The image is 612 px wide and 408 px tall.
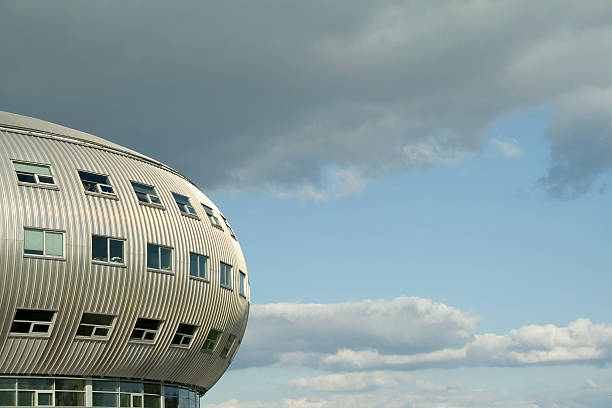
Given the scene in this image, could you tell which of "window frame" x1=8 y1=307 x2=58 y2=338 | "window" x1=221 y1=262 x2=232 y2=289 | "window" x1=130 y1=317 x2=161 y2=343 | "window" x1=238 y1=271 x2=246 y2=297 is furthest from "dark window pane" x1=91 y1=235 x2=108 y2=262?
"window" x1=238 y1=271 x2=246 y2=297

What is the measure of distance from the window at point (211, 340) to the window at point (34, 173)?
40.4 ft

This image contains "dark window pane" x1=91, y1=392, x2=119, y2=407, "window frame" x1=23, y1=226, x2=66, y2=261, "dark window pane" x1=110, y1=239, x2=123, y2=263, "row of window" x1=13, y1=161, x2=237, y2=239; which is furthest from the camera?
"dark window pane" x1=91, y1=392, x2=119, y2=407

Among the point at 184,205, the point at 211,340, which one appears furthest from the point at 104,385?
the point at 184,205

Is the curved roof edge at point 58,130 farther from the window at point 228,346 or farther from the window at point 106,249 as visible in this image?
the window at point 228,346

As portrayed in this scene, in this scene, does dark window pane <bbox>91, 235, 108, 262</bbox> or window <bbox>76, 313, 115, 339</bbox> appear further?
window <bbox>76, 313, 115, 339</bbox>

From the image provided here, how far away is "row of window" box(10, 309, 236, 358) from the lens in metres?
45.5

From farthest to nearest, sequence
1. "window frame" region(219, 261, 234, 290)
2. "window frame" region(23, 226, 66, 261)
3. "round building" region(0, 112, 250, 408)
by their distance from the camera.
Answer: "window frame" region(219, 261, 234, 290), "round building" region(0, 112, 250, 408), "window frame" region(23, 226, 66, 261)

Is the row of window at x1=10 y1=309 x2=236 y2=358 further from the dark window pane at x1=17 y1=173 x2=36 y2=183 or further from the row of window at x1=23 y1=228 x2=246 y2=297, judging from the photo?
the dark window pane at x1=17 y1=173 x2=36 y2=183

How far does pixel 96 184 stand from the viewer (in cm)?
4909

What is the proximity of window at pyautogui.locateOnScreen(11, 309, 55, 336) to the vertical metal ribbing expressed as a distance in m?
0.34

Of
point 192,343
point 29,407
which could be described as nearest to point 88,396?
point 29,407

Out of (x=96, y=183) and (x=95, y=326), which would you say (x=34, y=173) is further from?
(x=95, y=326)

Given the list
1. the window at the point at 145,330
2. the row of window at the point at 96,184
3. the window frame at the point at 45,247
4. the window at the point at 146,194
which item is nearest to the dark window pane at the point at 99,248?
the window frame at the point at 45,247

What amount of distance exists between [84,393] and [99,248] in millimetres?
7634
